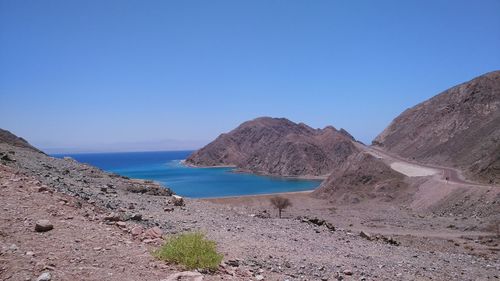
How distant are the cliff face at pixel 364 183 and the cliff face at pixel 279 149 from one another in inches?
2413

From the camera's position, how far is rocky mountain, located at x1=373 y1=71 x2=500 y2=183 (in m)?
51.4

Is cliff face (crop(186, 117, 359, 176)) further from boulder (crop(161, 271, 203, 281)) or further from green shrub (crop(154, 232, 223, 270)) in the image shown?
boulder (crop(161, 271, 203, 281))

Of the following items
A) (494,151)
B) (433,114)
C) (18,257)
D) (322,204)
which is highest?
(433,114)

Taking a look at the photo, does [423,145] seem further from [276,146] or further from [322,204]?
[276,146]

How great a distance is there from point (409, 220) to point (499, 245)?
37.4ft

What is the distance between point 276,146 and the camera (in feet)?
495

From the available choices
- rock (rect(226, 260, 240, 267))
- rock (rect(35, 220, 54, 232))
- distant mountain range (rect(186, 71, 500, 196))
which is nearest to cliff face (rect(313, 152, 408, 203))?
distant mountain range (rect(186, 71, 500, 196))

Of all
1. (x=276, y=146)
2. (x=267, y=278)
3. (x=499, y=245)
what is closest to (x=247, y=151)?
(x=276, y=146)

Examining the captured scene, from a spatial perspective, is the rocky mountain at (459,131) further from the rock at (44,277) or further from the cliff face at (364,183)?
the rock at (44,277)

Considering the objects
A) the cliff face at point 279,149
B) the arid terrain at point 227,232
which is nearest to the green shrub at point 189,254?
the arid terrain at point 227,232

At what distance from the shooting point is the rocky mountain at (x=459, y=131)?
51438mm

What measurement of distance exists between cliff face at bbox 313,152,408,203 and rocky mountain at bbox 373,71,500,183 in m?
8.40

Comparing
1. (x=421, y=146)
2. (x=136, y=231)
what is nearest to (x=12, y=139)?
(x=136, y=231)

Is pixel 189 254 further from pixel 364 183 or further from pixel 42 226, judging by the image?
pixel 364 183
